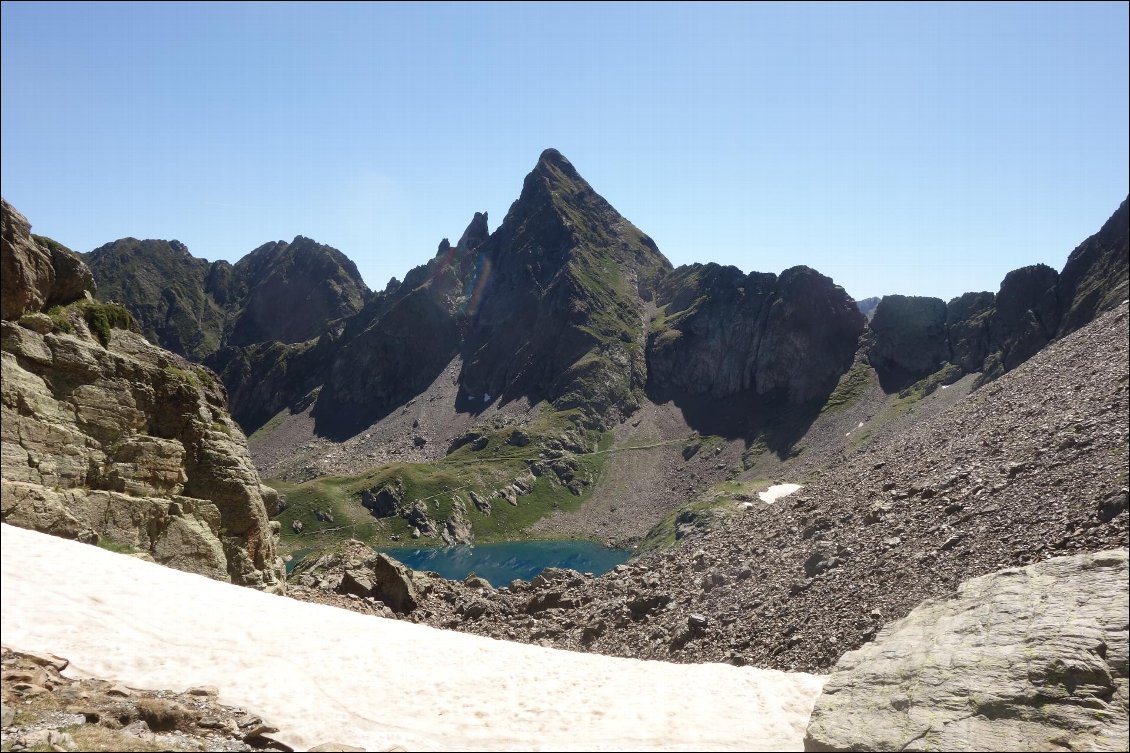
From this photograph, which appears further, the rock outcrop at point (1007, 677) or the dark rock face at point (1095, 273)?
the dark rock face at point (1095, 273)

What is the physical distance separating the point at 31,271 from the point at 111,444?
7729 mm

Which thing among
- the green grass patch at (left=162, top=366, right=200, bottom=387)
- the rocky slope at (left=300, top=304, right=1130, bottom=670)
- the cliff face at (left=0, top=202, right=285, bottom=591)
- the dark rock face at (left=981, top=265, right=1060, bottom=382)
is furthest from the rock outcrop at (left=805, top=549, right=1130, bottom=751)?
the dark rock face at (left=981, top=265, right=1060, bottom=382)

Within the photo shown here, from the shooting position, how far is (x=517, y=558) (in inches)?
6467

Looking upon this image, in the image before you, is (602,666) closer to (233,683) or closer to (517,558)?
(233,683)

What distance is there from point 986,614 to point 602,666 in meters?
13.0

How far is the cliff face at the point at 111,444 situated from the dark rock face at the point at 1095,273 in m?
155

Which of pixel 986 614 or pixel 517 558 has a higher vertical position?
pixel 517 558

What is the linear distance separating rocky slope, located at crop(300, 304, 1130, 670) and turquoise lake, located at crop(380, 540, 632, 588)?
9163cm

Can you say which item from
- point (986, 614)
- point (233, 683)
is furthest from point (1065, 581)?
point (233, 683)

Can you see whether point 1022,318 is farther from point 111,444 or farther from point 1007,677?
point 111,444

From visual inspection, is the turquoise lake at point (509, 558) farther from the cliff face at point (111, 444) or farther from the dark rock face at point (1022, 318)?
the dark rock face at point (1022, 318)

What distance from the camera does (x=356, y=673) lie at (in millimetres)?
19750

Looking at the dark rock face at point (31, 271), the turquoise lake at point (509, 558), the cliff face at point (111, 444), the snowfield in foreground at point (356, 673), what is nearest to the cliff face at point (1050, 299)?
the turquoise lake at point (509, 558)

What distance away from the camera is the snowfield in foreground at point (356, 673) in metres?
16.8
